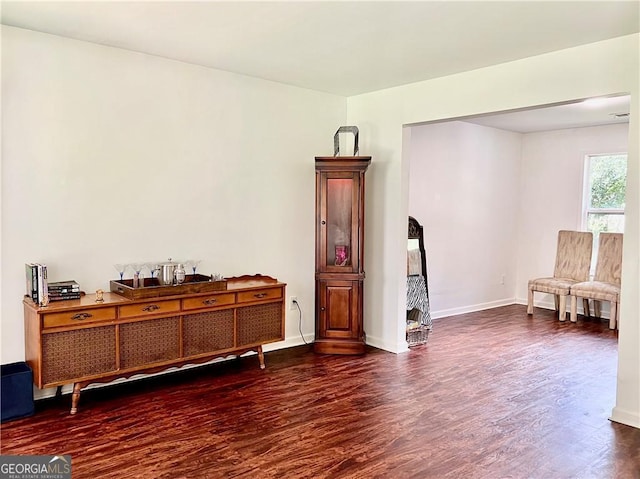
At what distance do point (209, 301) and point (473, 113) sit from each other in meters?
2.59

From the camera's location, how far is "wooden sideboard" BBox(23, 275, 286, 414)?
3.12 meters

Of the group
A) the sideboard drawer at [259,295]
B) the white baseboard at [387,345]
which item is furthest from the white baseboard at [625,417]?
the sideboard drawer at [259,295]

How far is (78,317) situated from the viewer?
10.4ft

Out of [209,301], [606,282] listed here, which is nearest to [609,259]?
[606,282]

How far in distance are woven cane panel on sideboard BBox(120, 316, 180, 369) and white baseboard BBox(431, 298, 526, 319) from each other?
3577mm

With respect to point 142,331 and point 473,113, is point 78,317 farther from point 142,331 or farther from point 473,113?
point 473,113

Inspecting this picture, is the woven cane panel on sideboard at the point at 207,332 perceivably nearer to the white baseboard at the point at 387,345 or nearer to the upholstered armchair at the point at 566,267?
the white baseboard at the point at 387,345

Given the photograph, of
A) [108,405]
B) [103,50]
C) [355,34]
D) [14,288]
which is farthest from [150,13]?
[108,405]

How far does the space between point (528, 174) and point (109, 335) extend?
615 cm

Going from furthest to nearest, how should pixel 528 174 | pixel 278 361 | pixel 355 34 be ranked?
pixel 528 174 < pixel 278 361 < pixel 355 34

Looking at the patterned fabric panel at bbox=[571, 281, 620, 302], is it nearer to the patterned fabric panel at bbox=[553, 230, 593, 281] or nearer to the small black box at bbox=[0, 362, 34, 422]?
the patterned fabric panel at bbox=[553, 230, 593, 281]

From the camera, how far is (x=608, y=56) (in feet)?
10.8

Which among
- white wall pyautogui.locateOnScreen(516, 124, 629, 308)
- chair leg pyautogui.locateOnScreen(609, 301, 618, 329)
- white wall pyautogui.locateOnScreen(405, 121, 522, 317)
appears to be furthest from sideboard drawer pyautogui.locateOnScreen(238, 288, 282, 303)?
white wall pyautogui.locateOnScreen(516, 124, 629, 308)

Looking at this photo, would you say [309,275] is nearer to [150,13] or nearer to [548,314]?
[150,13]
